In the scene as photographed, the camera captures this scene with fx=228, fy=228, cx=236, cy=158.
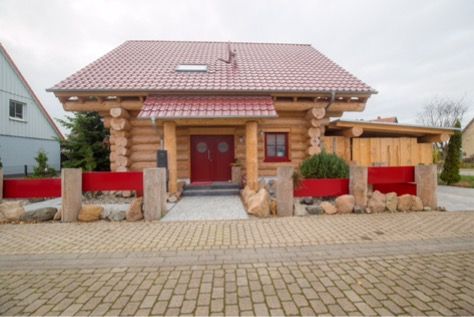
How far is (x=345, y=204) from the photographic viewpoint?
6.05 m

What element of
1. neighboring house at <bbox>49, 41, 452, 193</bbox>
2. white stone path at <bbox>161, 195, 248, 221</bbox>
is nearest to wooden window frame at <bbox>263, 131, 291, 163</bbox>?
neighboring house at <bbox>49, 41, 452, 193</bbox>

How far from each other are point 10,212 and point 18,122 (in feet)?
46.9

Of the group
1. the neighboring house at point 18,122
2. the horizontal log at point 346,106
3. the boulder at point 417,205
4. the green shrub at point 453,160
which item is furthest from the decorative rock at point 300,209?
the neighboring house at point 18,122

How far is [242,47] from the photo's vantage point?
13781 millimetres

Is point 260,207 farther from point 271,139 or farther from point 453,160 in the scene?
point 453,160

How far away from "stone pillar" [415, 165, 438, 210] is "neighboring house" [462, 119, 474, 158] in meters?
35.1

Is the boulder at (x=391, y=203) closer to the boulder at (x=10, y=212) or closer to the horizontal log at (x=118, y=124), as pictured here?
the horizontal log at (x=118, y=124)

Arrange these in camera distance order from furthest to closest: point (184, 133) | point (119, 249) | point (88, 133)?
point (88, 133)
point (184, 133)
point (119, 249)

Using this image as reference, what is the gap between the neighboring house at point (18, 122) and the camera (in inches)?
574

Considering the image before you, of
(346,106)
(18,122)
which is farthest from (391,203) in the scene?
(18,122)

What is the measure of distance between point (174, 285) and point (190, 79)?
7997 mm

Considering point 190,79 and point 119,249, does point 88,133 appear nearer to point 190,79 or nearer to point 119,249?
point 190,79

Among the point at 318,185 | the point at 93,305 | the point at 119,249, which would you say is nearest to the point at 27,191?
the point at 119,249

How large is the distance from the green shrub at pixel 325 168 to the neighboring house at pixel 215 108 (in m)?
1.91
